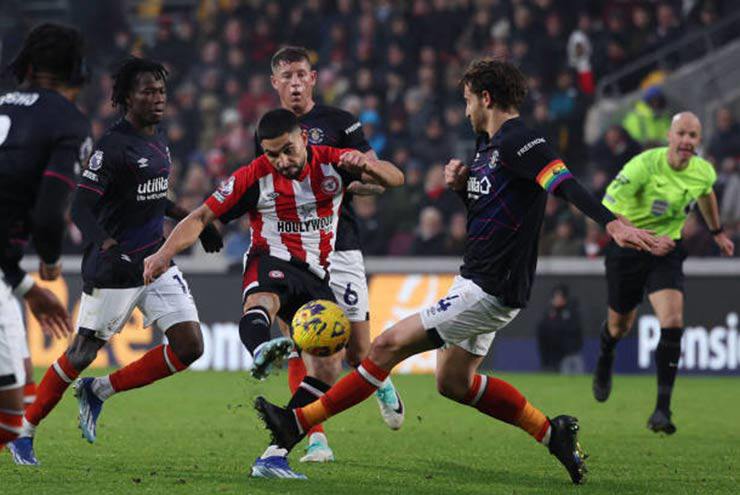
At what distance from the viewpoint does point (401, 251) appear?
743 inches

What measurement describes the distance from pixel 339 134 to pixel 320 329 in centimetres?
194

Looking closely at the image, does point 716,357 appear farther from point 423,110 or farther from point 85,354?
point 85,354

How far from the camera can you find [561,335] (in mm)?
17000

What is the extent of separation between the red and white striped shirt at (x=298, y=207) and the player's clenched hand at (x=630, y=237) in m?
2.06

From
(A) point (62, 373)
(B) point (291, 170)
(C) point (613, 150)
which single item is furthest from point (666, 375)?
(C) point (613, 150)

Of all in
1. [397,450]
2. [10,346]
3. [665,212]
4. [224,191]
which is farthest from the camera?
[665,212]

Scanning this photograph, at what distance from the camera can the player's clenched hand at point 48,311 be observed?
6.43 m

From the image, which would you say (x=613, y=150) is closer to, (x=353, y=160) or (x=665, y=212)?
(x=665, y=212)

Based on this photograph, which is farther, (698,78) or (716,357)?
(698,78)

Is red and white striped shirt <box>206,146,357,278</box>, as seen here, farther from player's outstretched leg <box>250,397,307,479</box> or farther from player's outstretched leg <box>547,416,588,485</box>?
player's outstretched leg <box>547,416,588,485</box>

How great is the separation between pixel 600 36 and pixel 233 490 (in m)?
15.3

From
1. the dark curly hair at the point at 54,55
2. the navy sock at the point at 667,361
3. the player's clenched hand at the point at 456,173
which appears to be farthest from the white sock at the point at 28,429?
the navy sock at the point at 667,361

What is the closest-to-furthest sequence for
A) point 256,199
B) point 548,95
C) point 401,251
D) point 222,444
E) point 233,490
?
point 233,490, point 256,199, point 222,444, point 401,251, point 548,95

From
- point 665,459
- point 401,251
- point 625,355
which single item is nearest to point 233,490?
point 665,459
